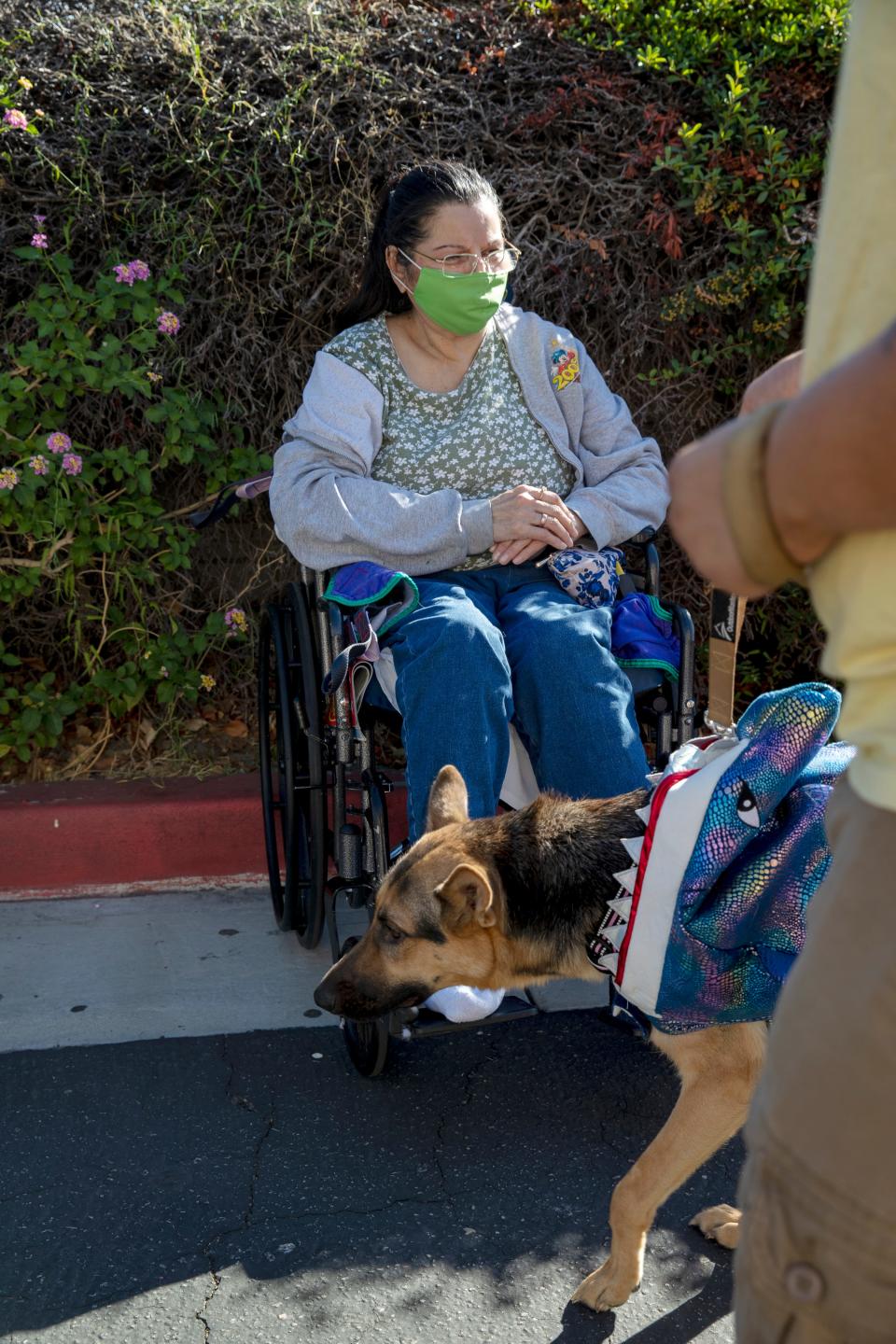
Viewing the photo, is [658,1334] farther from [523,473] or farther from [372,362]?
[372,362]


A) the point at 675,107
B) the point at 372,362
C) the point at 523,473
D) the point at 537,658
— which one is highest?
the point at 675,107

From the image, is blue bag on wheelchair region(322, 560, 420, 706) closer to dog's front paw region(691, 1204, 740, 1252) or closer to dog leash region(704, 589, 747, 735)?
dog leash region(704, 589, 747, 735)

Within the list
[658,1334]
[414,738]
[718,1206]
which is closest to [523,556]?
[414,738]

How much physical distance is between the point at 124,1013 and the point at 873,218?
10.5ft

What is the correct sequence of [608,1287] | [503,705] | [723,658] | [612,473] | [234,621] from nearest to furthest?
[723,658], [608,1287], [503,705], [612,473], [234,621]

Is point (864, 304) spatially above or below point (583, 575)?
above

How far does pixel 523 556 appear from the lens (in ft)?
11.6

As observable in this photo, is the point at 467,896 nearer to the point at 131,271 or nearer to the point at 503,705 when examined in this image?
the point at 503,705

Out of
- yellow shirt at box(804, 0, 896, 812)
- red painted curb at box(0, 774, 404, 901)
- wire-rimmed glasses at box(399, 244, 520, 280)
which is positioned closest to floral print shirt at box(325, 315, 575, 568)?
wire-rimmed glasses at box(399, 244, 520, 280)

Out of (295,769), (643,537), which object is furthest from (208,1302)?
(643,537)

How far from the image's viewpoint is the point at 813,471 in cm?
100

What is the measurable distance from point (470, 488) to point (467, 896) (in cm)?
157

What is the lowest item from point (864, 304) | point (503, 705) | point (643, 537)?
point (503, 705)

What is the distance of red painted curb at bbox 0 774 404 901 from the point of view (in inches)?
174
